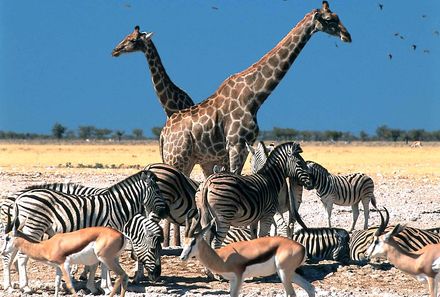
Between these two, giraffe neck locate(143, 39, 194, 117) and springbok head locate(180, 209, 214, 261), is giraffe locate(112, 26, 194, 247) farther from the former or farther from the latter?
springbok head locate(180, 209, 214, 261)

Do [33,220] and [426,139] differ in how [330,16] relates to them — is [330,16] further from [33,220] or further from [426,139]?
[426,139]

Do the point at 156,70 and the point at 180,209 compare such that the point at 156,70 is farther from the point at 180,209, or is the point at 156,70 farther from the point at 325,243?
the point at 325,243

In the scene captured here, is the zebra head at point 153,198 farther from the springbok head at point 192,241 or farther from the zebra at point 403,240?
the zebra at point 403,240

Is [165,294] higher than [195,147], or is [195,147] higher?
[195,147]

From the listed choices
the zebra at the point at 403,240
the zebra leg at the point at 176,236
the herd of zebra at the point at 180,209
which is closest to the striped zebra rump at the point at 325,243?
the herd of zebra at the point at 180,209

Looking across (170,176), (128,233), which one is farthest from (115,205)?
(170,176)

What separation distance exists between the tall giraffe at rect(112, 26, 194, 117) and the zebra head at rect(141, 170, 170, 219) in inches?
167

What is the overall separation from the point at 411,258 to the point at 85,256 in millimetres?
2945

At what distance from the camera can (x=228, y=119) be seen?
13.7 meters

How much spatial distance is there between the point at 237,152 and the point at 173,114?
139 centimetres

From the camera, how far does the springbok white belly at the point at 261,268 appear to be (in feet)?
29.2

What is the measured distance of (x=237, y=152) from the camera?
1341 centimetres

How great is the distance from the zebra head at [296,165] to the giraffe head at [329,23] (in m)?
2.77

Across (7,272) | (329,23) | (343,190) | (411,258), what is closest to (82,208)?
(7,272)
